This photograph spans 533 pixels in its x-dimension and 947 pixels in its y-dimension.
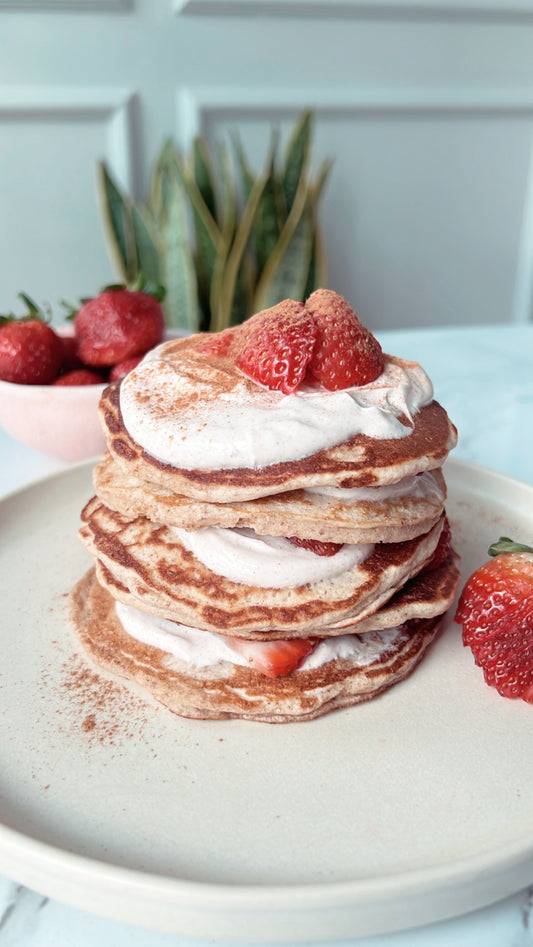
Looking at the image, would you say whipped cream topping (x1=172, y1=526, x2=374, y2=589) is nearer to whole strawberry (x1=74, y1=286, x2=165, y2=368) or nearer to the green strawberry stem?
the green strawberry stem

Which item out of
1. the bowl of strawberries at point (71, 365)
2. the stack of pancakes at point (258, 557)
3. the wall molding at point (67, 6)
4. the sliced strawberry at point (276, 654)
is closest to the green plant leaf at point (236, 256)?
the wall molding at point (67, 6)

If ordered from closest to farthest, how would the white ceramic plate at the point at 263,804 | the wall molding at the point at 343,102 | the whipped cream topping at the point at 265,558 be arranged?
the white ceramic plate at the point at 263,804, the whipped cream topping at the point at 265,558, the wall molding at the point at 343,102

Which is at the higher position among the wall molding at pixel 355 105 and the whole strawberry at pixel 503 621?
the wall molding at pixel 355 105

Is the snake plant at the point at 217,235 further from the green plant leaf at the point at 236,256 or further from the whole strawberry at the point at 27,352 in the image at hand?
the whole strawberry at the point at 27,352

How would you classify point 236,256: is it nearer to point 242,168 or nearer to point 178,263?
point 178,263

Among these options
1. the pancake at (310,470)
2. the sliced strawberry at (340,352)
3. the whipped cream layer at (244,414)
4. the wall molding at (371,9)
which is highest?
A: the wall molding at (371,9)

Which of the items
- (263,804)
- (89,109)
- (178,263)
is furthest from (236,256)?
(263,804)

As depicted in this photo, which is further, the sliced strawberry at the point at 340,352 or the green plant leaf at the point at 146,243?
the green plant leaf at the point at 146,243
